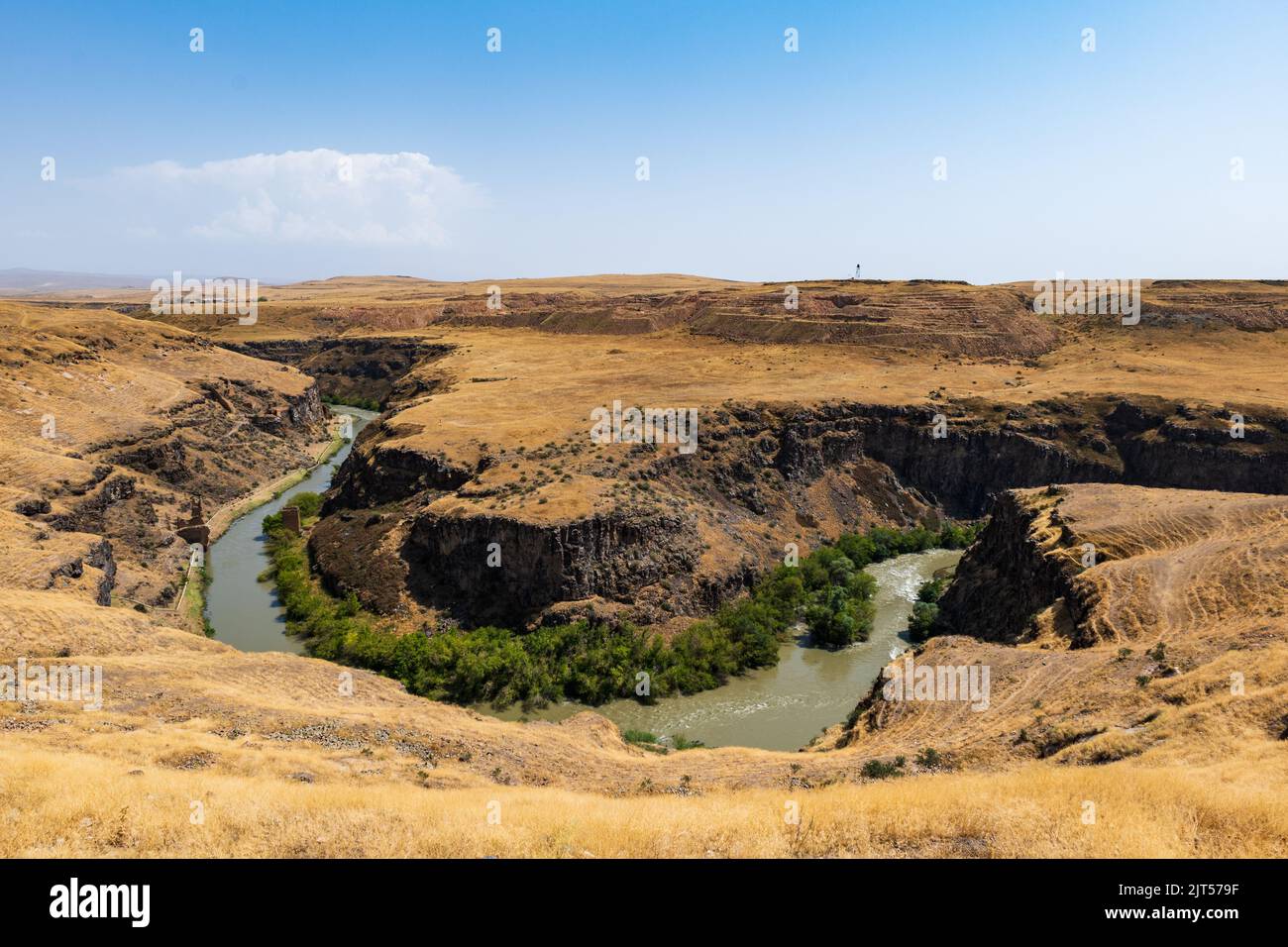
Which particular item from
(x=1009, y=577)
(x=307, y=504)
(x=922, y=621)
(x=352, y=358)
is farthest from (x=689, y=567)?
(x=352, y=358)

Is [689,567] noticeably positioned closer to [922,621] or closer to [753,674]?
[753,674]

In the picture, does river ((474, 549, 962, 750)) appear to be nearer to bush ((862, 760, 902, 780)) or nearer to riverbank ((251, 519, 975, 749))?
riverbank ((251, 519, 975, 749))

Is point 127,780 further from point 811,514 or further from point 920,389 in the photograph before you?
point 920,389

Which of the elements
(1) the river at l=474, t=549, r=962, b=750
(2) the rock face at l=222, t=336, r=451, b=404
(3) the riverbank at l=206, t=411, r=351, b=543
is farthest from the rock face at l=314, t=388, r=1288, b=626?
(2) the rock face at l=222, t=336, r=451, b=404

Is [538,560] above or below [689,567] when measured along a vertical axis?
above
